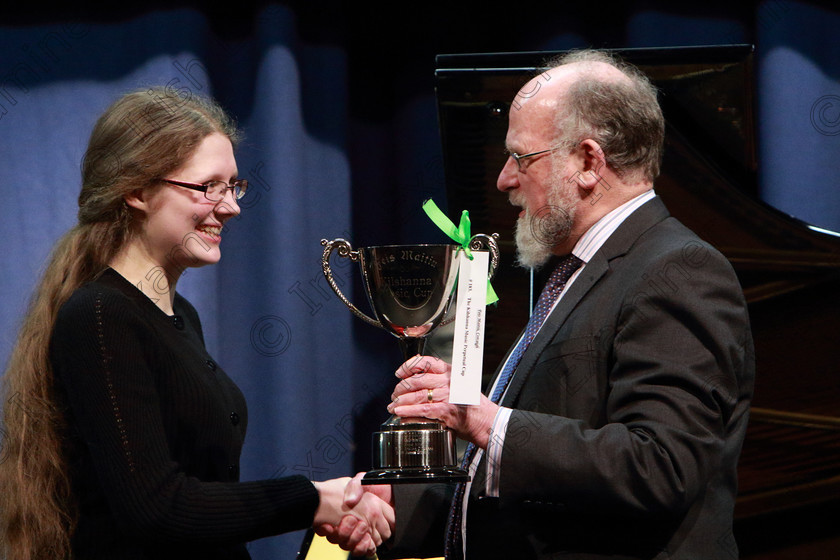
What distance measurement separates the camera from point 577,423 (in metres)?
1.35

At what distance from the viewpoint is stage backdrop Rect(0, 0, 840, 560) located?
2.96 metres

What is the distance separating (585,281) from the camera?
1539mm

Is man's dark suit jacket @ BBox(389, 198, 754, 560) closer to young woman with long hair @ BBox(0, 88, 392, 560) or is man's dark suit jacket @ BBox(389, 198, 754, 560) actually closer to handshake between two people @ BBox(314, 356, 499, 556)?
handshake between two people @ BBox(314, 356, 499, 556)

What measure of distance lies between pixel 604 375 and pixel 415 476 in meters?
0.34

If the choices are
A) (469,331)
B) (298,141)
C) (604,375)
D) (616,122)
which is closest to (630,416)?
(604,375)

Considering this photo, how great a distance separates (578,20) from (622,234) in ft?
5.67

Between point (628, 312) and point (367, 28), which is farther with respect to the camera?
point (367, 28)

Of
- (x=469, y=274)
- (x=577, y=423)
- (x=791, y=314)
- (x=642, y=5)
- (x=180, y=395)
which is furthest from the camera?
(x=642, y=5)

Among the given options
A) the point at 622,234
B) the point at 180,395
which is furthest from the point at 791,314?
the point at 180,395

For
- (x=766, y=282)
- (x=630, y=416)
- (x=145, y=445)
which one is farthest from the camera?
(x=766, y=282)

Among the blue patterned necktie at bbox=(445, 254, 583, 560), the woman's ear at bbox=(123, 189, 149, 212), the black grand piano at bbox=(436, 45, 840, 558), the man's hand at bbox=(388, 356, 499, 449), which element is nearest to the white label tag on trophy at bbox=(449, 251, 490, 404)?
the man's hand at bbox=(388, 356, 499, 449)

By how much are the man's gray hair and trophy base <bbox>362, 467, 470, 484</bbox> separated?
634 mm

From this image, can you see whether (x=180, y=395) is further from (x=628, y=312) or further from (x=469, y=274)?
(x=628, y=312)

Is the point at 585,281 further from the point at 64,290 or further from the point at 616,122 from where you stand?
the point at 64,290
